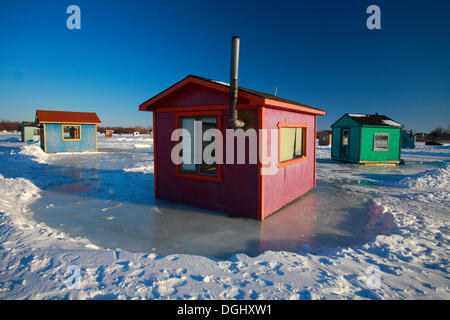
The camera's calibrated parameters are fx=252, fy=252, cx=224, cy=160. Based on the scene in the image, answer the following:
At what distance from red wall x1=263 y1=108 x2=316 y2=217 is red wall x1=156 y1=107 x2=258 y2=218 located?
0.40 m

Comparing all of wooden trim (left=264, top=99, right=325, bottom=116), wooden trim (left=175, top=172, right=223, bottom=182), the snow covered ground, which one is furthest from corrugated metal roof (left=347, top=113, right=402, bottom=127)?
wooden trim (left=175, top=172, right=223, bottom=182)

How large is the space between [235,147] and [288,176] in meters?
2.02

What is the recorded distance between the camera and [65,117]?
869 inches

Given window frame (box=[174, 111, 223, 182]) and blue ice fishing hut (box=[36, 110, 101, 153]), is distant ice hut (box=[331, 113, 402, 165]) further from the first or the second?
blue ice fishing hut (box=[36, 110, 101, 153])

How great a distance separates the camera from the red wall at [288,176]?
5969 millimetres

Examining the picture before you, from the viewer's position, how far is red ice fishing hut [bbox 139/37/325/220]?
18.6 feet

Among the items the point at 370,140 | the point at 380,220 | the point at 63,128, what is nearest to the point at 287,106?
the point at 380,220

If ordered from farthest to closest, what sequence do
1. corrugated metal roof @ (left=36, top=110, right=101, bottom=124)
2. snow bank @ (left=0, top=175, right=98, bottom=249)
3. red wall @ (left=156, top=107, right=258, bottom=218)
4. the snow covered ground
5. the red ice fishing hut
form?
corrugated metal roof @ (left=36, top=110, right=101, bottom=124) < red wall @ (left=156, top=107, right=258, bottom=218) < the red ice fishing hut < snow bank @ (left=0, top=175, right=98, bottom=249) < the snow covered ground

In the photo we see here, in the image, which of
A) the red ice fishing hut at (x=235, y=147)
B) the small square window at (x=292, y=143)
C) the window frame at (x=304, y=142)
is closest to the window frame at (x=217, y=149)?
the red ice fishing hut at (x=235, y=147)

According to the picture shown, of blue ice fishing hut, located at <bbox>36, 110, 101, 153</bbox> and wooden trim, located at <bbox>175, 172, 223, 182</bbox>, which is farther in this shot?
blue ice fishing hut, located at <bbox>36, 110, 101, 153</bbox>

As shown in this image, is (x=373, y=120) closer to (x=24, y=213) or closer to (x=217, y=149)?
(x=217, y=149)

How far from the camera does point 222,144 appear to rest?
6121 mm

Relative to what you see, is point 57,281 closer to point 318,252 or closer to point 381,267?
point 318,252

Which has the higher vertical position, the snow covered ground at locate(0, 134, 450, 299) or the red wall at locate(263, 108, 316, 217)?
the red wall at locate(263, 108, 316, 217)
